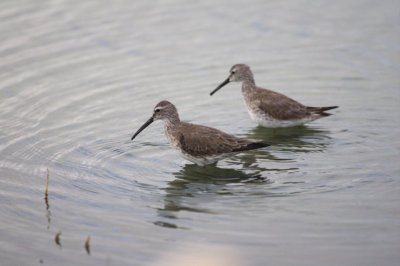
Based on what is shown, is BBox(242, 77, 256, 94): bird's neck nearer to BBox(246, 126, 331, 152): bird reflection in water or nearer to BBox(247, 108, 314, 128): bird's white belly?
BBox(247, 108, 314, 128): bird's white belly

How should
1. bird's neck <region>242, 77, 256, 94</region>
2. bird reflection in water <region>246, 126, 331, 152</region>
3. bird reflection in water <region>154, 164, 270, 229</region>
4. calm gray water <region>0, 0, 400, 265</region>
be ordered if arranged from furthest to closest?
bird's neck <region>242, 77, 256, 94</region> → bird reflection in water <region>246, 126, 331, 152</region> → bird reflection in water <region>154, 164, 270, 229</region> → calm gray water <region>0, 0, 400, 265</region>

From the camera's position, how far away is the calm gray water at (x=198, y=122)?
313 inches

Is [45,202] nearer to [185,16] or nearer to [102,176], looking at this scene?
[102,176]

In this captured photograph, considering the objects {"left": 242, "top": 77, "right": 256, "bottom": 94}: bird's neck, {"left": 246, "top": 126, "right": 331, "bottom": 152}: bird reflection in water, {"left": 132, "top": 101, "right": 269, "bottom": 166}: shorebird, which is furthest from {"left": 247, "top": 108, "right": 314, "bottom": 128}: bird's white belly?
{"left": 132, "top": 101, "right": 269, "bottom": 166}: shorebird

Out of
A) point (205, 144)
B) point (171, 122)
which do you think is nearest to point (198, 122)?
point (171, 122)

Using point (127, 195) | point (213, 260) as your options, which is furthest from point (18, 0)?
point (213, 260)

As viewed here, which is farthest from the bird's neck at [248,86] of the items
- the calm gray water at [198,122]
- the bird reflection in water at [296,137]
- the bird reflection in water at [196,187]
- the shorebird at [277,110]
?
the bird reflection in water at [196,187]

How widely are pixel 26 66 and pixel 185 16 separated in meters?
4.61

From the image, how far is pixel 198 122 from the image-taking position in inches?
486

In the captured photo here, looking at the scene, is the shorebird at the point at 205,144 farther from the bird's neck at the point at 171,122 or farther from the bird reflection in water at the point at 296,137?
the bird reflection in water at the point at 296,137

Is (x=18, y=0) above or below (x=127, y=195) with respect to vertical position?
above

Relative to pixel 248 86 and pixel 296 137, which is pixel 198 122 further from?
pixel 296 137

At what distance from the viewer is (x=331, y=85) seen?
13.7m

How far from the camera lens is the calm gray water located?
7938mm
